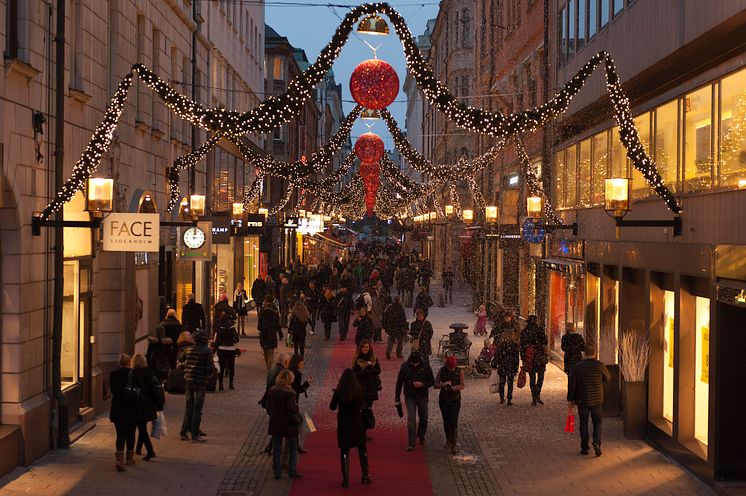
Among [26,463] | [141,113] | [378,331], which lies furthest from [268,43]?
Result: [26,463]

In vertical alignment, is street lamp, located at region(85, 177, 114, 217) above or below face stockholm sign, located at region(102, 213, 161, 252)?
above

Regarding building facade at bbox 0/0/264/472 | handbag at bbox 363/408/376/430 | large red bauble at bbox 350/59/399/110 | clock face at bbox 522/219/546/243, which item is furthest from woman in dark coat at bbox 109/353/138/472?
clock face at bbox 522/219/546/243

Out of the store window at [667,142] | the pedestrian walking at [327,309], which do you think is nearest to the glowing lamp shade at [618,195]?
the store window at [667,142]

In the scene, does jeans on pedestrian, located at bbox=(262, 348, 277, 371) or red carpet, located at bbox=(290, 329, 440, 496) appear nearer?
red carpet, located at bbox=(290, 329, 440, 496)

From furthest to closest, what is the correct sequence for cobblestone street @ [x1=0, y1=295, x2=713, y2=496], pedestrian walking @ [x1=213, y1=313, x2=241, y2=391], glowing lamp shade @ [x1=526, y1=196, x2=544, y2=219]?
glowing lamp shade @ [x1=526, y1=196, x2=544, y2=219], pedestrian walking @ [x1=213, y1=313, x2=241, y2=391], cobblestone street @ [x1=0, y1=295, x2=713, y2=496]

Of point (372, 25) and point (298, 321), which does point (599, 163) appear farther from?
point (372, 25)

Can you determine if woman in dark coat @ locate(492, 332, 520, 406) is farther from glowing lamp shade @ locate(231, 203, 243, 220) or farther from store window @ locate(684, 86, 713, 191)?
glowing lamp shade @ locate(231, 203, 243, 220)

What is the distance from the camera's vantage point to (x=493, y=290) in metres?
41.4

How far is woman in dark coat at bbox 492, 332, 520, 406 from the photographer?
67.1 feet

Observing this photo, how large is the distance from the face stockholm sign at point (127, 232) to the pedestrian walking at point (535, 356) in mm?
7337

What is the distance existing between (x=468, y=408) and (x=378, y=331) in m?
11.2

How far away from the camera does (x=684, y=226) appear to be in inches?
642

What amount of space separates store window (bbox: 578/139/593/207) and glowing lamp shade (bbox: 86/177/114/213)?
12350mm

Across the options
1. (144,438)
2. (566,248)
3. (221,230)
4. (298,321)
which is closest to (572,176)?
(566,248)
